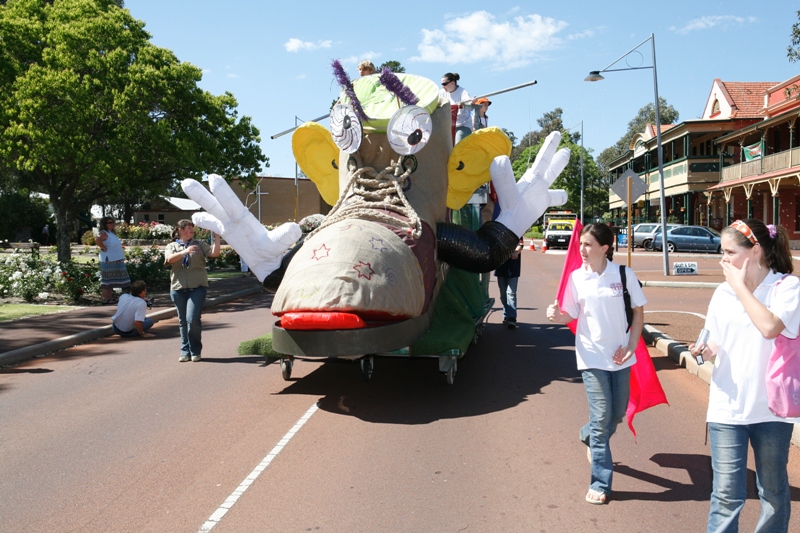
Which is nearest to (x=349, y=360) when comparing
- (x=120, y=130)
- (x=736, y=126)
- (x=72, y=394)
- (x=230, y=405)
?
(x=230, y=405)

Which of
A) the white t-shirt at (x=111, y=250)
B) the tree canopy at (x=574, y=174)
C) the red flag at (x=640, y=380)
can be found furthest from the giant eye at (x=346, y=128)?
the tree canopy at (x=574, y=174)

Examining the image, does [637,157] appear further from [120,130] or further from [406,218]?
[406,218]

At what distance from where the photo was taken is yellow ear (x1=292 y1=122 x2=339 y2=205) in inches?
341

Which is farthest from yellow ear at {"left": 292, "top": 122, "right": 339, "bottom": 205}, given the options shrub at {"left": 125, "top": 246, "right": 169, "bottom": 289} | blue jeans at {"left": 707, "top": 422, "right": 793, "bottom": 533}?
shrub at {"left": 125, "top": 246, "right": 169, "bottom": 289}

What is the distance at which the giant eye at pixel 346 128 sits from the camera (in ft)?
24.7

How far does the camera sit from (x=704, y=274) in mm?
20984

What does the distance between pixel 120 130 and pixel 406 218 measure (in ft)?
40.3

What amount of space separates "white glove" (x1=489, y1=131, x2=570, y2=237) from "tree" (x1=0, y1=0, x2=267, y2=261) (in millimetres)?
11801

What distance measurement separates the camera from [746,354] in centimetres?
338

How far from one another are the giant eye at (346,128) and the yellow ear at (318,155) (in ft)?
3.52

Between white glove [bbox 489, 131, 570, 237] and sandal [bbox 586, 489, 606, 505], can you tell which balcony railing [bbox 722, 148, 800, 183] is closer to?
white glove [bbox 489, 131, 570, 237]

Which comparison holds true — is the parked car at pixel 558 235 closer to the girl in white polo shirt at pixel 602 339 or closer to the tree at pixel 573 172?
the tree at pixel 573 172

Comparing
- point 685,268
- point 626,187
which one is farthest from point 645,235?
point 626,187

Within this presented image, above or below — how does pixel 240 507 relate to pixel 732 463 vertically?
below
